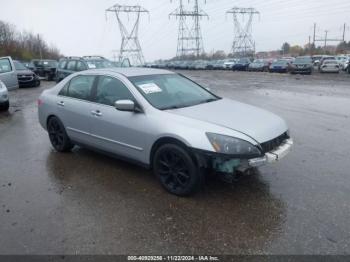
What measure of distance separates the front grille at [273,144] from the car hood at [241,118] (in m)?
0.05

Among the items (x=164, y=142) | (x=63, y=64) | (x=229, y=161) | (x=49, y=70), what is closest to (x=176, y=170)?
(x=164, y=142)

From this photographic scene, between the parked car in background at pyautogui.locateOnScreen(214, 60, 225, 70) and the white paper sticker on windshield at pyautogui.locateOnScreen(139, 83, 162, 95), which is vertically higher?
the white paper sticker on windshield at pyautogui.locateOnScreen(139, 83, 162, 95)

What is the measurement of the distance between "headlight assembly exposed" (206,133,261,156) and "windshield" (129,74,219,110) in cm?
105

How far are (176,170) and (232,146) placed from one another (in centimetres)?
82

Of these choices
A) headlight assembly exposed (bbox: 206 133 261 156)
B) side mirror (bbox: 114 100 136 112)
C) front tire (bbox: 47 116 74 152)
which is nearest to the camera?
headlight assembly exposed (bbox: 206 133 261 156)

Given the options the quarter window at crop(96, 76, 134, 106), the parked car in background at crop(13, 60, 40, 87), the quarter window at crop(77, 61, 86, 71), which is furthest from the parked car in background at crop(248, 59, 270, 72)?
the quarter window at crop(96, 76, 134, 106)

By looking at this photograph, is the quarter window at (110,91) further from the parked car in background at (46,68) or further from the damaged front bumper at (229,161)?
the parked car in background at (46,68)

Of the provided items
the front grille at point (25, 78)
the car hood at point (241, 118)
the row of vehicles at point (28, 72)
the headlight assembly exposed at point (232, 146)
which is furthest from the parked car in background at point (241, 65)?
the headlight assembly exposed at point (232, 146)

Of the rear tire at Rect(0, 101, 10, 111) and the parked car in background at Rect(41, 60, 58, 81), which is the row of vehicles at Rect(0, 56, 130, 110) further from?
the parked car in background at Rect(41, 60, 58, 81)

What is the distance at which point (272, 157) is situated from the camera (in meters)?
4.13

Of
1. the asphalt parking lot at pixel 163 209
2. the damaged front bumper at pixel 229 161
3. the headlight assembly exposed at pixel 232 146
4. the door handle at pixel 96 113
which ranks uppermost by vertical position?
the door handle at pixel 96 113

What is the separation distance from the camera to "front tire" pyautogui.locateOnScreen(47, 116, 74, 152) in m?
6.16

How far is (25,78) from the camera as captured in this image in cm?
2059

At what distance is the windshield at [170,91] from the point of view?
486 cm
